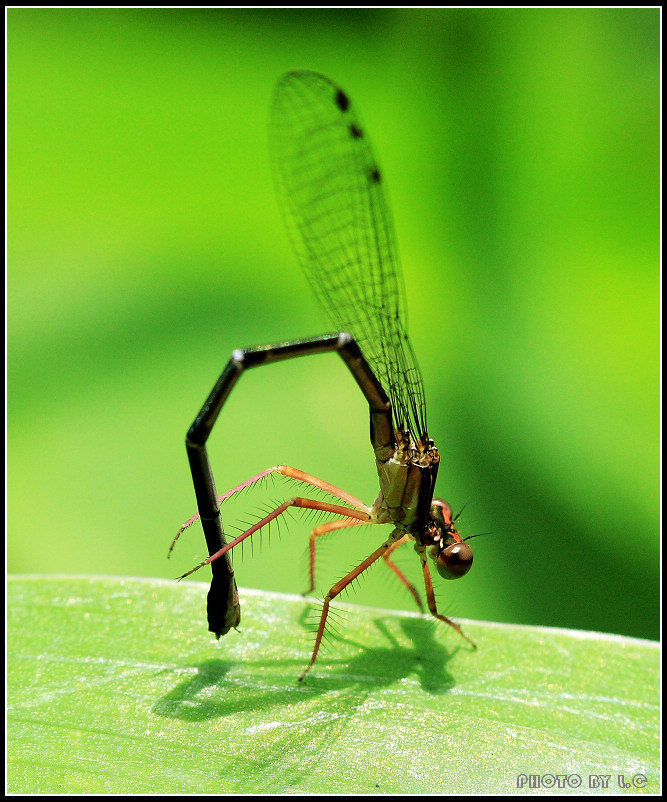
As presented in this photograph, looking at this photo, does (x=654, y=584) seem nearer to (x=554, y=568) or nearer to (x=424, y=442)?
(x=554, y=568)

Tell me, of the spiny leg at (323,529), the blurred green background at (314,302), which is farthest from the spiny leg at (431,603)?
the spiny leg at (323,529)

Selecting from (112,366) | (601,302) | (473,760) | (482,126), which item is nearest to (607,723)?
(473,760)

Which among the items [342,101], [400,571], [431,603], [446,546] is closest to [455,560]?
[446,546]

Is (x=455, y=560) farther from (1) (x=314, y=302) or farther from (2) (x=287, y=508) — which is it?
(1) (x=314, y=302)

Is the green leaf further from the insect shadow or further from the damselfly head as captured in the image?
the damselfly head

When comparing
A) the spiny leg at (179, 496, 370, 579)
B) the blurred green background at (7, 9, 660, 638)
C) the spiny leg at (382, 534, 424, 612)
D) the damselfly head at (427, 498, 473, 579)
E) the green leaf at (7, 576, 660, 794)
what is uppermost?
the blurred green background at (7, 9, 660, 638)

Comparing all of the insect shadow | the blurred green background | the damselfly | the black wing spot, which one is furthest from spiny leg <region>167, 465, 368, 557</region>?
the black wing spot

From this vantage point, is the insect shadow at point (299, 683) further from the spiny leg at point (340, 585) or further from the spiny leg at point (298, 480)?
the spiny leg at point (298, 480)
